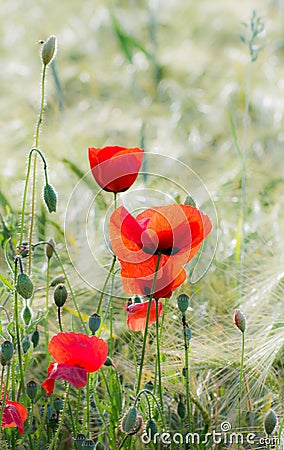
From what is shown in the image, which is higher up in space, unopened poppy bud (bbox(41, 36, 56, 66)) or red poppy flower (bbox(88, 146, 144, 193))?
unopened poppy bud (bbox(41, 36, 56, 66))

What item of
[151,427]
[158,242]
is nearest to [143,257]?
[158,242]

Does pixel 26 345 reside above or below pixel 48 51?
below

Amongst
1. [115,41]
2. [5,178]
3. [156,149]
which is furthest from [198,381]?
[115,41]

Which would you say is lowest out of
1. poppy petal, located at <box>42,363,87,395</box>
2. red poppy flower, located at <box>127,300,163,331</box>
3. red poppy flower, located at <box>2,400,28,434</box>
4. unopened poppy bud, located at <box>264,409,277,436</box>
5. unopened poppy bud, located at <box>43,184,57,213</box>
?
unopened poppy bud, located at <box>264,409,277,436</box>

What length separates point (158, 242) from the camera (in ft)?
2.03

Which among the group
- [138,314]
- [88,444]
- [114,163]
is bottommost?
[88,444]

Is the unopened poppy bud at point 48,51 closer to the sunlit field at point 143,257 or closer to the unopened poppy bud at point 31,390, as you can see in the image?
the sunlit field at point 143,257

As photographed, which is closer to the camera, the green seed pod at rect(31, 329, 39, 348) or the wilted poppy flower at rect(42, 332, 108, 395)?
the wilted poppy flower at rect(42, 332, 108, 395)

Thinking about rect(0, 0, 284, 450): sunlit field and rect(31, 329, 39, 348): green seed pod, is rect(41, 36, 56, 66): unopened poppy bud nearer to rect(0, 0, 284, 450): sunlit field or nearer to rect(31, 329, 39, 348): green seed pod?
rect(0, 0, 284, 450): sunlit field

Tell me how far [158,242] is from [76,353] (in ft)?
0.34

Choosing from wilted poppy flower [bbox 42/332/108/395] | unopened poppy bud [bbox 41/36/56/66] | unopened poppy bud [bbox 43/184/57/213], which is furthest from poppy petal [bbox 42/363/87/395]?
unopened poppy bud [bbox 41/36/56/66]

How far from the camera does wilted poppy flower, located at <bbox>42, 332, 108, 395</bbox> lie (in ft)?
2.04

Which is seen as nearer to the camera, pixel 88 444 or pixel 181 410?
pixel 88 444

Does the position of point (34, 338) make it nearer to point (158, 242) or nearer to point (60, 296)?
point (60, 296)
